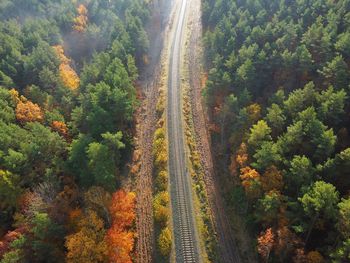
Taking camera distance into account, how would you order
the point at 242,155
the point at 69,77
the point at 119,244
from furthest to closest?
1. the point at 69,77
2. the point at 242,155
3. the point at 119,244

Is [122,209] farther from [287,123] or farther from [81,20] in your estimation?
[81,20]

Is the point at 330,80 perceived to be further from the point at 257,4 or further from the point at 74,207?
the point at 74,207

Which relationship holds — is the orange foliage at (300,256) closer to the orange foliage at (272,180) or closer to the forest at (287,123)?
the forest at (287,123)

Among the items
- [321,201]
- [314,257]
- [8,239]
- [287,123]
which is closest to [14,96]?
[8,239]

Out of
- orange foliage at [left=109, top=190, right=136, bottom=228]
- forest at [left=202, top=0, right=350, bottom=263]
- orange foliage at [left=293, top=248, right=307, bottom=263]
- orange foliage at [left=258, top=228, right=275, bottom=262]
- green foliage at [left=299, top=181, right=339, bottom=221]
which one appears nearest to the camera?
green foliage at [left=299, top=181, right=339, bottom=221]

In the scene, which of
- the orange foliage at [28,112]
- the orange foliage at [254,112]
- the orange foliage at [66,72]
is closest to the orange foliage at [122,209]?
the orange foliage at [28,112]

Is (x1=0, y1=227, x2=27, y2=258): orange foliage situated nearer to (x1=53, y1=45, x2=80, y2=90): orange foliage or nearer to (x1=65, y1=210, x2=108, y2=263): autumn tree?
(x1=65, y1=210, x2=108, y2=263): autumn tree

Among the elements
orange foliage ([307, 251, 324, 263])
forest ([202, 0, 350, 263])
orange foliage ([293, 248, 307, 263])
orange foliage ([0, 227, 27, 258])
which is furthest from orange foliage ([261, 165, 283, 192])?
orange foliage ([0, 227, 27, 258])
